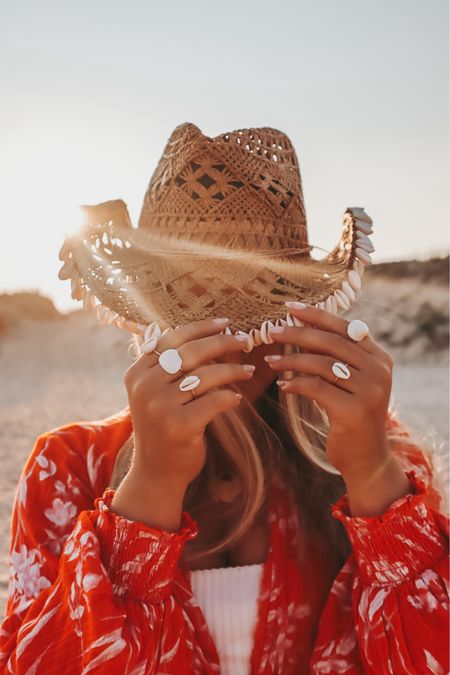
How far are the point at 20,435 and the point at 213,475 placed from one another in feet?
31.3

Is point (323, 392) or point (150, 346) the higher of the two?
point (150, 346)

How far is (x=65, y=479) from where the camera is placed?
2107 mm

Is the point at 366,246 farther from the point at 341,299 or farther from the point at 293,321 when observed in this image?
the point at 293,321

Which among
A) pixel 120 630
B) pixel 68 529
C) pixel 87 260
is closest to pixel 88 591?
pixel 120 630

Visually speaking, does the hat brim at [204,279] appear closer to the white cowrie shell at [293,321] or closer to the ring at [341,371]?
the white cowrie shell at [293,321]

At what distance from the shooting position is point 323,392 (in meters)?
1.64

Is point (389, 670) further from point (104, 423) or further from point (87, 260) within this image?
point (87, 260)

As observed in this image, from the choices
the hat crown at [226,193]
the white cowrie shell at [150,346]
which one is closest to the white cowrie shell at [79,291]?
the hat crown at [226,193]

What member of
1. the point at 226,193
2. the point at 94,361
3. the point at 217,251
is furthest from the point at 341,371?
the point at 94,361

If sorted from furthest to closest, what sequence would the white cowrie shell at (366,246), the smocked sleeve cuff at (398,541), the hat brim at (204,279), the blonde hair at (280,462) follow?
the blonde hair at (280,462) < the white cowrie shell at (366,246) < the hat brim at (204,279) < the smocked sleeve cuff at (398,541)

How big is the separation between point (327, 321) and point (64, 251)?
0.88 metres

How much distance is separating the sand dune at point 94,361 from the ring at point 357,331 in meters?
0.48

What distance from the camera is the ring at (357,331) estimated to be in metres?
1.65

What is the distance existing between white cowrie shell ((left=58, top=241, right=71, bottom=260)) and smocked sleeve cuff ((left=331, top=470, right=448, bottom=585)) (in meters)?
1.16
